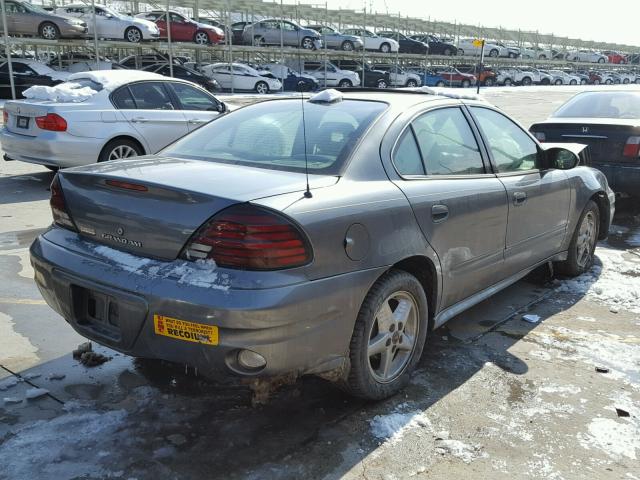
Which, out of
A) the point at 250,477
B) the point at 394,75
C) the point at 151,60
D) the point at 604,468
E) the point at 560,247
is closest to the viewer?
the point at 250,477

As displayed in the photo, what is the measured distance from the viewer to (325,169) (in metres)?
3.06

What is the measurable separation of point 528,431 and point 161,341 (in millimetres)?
1828

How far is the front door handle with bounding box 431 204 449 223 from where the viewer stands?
332 centimetres

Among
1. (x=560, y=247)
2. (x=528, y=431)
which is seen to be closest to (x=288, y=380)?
(x=528, y=431)

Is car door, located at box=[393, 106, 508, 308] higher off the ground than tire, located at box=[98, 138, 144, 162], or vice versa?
car door, located at box=[393, 106, 508, 308]

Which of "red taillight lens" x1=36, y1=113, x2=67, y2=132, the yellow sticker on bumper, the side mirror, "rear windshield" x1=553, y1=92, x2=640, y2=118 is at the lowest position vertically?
the yellow sticker on bumper

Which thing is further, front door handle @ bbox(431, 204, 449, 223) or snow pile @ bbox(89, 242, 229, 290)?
front door handle @ bbox(431, 204, 449, 223)

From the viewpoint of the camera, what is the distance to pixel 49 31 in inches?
1009

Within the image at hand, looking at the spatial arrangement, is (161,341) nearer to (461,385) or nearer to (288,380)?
(288,380)

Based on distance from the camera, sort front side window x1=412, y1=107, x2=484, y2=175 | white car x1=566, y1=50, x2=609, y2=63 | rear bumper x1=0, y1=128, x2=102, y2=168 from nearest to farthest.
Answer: front side window x1=412, y1=107, x2=484, y2=175, rear bumper x1=0, y1=128, x2=102, y2=168, white car x1=566, y1=50, x2=609, y2=63

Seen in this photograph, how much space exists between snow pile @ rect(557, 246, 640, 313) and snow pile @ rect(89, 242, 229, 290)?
11.7 ft

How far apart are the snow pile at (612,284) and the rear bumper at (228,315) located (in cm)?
283

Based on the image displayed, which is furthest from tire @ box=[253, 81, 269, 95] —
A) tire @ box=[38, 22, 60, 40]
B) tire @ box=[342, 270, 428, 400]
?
tire @ box=[342, 270, 428, 400]

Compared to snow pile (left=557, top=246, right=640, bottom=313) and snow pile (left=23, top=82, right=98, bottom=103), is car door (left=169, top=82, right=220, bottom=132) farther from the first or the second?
snow pile (left=557, top=246, right=640, bottom=313)
